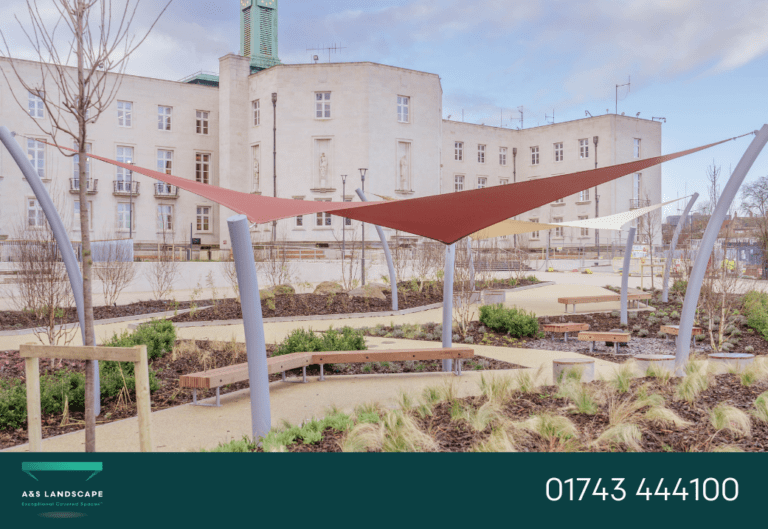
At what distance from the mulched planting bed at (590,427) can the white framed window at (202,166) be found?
3818 cm

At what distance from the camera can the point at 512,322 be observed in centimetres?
1115

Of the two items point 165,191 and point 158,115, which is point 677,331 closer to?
point 165,191

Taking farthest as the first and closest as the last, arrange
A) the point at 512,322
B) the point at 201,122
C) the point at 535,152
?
1. the point at 535,152
2. the point at 201,122
3. the point at 512,322

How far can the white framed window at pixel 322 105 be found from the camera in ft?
127

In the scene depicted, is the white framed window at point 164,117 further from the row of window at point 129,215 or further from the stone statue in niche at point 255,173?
the stone statue in niche at point 255,173

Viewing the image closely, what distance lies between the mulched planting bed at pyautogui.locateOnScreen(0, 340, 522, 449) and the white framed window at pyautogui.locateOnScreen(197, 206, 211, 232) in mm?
31733

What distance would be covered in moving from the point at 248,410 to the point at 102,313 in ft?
30.6

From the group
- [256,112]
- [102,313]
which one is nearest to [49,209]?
[102,313]

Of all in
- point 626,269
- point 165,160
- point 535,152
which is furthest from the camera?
point 535,152

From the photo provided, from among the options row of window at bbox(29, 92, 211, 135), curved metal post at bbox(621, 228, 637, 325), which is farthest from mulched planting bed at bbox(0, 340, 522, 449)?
row of window at bbox(29, 92, 211, 135)

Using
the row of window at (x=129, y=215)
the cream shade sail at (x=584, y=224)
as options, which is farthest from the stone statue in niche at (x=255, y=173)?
the cream shade sail at (x=584, y=224)

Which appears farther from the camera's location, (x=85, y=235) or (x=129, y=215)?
(x=129, y=215)
